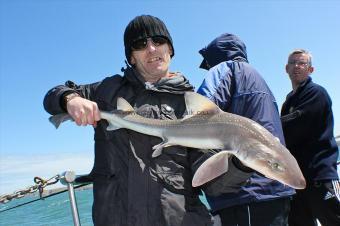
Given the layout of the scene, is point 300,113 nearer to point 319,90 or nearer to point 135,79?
Result: point 319,90

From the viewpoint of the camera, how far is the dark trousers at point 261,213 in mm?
2865

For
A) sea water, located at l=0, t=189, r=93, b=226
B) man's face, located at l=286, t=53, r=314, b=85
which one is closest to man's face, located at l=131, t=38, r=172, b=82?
man's face, located at l=286, t=53, r=314, b=85

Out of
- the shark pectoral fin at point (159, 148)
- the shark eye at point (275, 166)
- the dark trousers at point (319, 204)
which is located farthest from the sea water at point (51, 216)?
the shark eye at point (275, 166)

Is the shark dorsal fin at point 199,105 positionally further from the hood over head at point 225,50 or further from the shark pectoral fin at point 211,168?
the hood over head at point 225,50

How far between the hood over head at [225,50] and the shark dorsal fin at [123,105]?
51.7 inches

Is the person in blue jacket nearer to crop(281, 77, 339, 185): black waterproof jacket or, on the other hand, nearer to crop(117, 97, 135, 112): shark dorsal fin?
crop(117, 97, 135, 112): shark dorsal fin

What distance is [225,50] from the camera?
3.57 meters

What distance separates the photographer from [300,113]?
4.93m

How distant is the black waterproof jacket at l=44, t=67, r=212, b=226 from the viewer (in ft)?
7.76

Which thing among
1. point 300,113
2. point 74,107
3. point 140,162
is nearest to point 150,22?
point 74,107

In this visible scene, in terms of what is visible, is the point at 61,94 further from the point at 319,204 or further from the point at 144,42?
the point at 319,204

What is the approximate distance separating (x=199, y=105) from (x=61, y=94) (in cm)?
93

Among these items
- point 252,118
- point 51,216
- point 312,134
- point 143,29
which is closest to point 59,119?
point 143,29

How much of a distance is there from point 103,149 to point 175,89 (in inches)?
24.6
